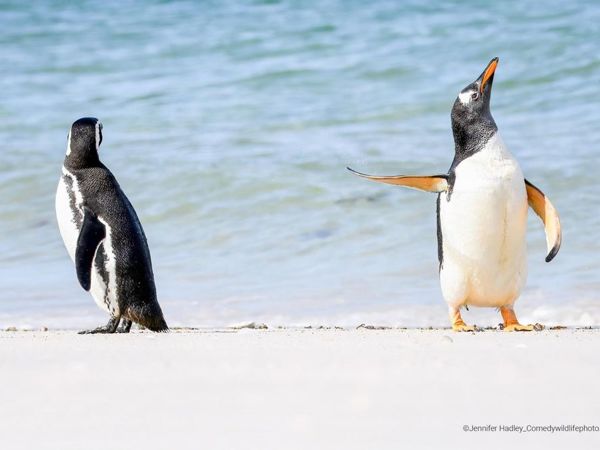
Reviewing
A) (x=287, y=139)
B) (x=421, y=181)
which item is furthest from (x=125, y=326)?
(x=287, y=139)

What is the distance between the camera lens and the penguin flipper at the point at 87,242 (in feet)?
17.9

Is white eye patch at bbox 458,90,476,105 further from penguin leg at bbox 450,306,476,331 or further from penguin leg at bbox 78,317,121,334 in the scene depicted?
penguin leg at bbox 78,317,121,334

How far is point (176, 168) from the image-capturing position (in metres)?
10.0

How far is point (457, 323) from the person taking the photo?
17.0ft

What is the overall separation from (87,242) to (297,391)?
6.20 ft

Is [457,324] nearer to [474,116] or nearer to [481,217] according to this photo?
[481,217]

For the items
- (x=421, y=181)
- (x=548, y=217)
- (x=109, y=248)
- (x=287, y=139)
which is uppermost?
(x=421, y=181)

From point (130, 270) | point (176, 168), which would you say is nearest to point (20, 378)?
point (130, 270)

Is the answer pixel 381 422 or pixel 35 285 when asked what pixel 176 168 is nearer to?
pixel 35 285

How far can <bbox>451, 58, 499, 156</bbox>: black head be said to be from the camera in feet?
17.3

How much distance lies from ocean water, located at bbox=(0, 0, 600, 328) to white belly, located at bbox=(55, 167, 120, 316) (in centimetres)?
82

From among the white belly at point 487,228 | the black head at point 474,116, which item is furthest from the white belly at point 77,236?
the black head at point 474,116

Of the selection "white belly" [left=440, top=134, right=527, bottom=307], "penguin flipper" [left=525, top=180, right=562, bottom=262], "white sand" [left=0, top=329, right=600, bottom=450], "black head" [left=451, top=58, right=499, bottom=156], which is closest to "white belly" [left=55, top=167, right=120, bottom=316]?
"white sand" [left=0, top=329, right=600, bottom=450]

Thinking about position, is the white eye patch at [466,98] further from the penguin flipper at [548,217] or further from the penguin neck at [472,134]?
the penguin flipper at [548,217]
